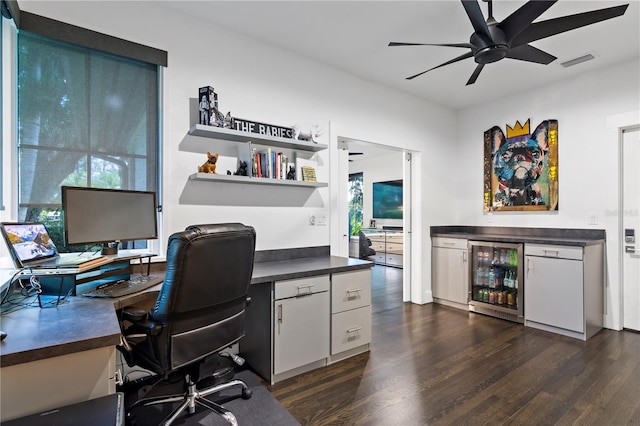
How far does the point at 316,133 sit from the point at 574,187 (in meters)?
3.05

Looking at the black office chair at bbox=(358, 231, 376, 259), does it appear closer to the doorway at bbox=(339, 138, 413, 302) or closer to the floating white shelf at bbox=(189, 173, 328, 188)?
the doorway at bbox=(339, 138, 413, 302)

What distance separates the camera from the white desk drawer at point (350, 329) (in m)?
2.65

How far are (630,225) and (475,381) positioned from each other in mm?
2557

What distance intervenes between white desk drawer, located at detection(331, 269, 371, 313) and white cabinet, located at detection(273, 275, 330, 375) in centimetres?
9

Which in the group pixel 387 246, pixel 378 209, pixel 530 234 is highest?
pixel 378 209

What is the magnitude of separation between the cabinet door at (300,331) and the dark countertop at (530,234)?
2.41 meters

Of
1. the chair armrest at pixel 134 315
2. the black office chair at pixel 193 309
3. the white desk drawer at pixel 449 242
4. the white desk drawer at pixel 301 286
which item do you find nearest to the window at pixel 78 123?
the chair armrest at pixel 134 315

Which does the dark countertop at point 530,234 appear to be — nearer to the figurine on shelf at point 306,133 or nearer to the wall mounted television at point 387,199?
the figurine on shelf at point 306,133

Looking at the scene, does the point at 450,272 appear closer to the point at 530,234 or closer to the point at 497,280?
the point at 497,280

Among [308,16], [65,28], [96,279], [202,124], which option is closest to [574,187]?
[308,16]

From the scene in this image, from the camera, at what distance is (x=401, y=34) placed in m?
2.87

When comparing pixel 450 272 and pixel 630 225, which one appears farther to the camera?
pixel 450 272

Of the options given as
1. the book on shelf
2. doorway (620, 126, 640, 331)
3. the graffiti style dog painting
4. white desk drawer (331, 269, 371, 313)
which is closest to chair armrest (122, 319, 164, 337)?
white desk drawer (331, 269, 371, 313)

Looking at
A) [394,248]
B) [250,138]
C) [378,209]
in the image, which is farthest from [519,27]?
[378,209]
